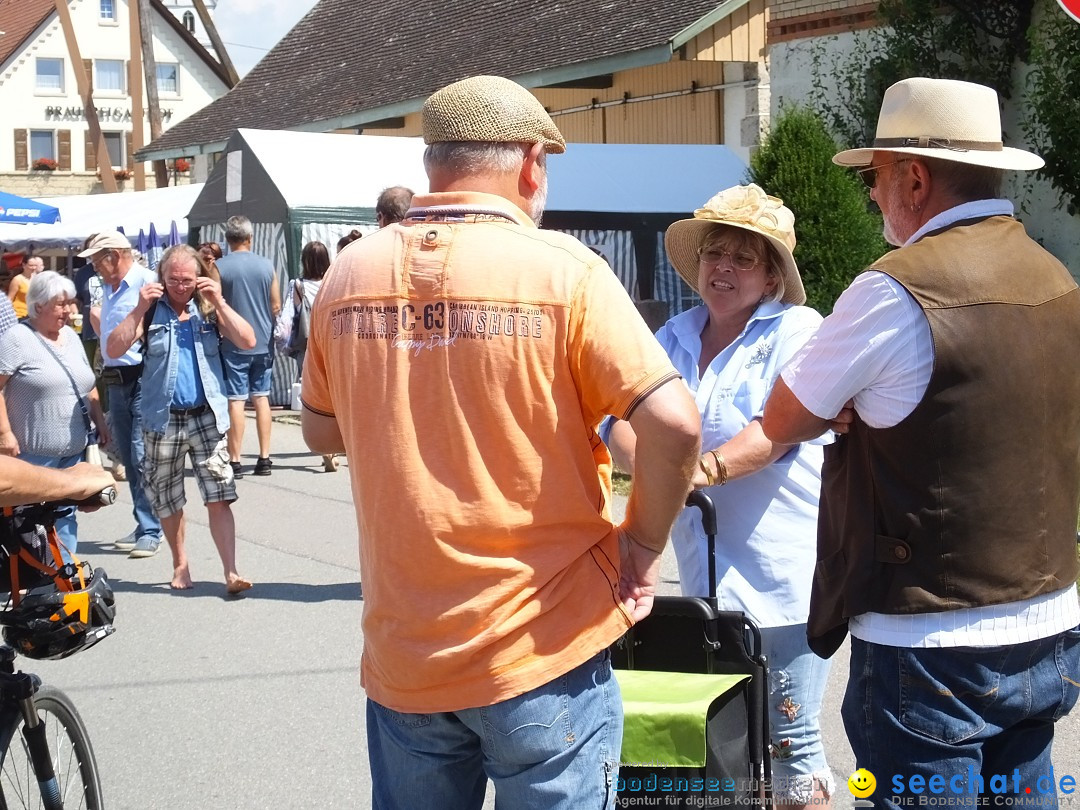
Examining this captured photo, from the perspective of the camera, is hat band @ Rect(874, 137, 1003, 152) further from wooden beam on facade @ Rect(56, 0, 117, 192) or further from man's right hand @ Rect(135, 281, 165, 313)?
wooden beam on facade @ Rect(56, 0, 117, 192)

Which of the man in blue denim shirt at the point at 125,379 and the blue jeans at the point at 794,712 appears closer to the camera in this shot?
the blue jeans at the point at 794,712

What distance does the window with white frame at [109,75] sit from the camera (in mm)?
61656

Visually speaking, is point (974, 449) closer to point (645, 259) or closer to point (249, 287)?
point (249, 287)

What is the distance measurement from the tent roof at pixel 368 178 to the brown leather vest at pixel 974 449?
1117 centimetres

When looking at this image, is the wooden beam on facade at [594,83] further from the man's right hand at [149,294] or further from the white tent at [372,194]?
the man's right hand at [149,294]

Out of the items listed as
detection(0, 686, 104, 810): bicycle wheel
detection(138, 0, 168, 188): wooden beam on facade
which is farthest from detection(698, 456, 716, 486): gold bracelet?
detection(138, 0, 168, 188): wooden beam on facade

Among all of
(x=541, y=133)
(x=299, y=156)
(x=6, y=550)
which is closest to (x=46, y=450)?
(x=6, y=550)

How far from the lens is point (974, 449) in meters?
2.49

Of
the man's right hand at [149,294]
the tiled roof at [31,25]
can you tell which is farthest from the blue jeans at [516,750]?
the tiled roof at [31,25]

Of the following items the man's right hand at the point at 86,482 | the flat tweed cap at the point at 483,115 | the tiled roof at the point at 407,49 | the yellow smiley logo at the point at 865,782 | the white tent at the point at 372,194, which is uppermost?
the tiled roof at the point at 407,49

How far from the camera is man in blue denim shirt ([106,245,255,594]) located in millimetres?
7047

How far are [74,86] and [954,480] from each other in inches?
2463

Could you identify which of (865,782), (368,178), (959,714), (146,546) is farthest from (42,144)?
(959,714)

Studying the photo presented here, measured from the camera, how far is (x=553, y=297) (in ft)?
7.47
